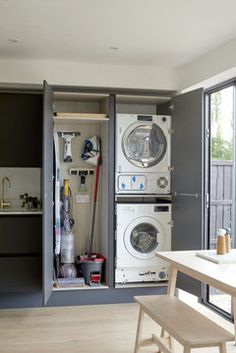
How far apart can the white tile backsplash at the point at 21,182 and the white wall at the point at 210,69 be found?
1.93 metres

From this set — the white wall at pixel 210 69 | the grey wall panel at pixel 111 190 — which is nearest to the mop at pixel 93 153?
the grey wall panel at pixel 111 190

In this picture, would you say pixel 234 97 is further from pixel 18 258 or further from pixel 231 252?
pixel 18 258

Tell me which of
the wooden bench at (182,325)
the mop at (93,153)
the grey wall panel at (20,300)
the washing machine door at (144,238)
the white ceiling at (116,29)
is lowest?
the grey wall panel at (20,300)

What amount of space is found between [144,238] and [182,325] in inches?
92.4

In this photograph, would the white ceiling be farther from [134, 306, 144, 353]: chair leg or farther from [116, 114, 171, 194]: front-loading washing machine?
[134, 306, 144, 353]: chair leg

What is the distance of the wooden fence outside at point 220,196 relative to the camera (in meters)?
4.57

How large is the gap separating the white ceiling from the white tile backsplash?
4.14 ft

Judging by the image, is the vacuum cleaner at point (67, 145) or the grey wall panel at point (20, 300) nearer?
the grey wall panel at point (20, 300)

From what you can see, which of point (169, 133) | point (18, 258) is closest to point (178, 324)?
point (18, 258)

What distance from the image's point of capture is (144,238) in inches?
202

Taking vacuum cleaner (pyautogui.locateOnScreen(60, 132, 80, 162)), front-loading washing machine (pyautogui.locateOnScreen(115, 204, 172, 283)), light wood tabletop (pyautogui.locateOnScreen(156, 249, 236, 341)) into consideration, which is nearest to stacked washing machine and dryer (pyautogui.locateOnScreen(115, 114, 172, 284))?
front-loading washing machine (pyautogui.locateOnScreen(115, 204, 172, 283))

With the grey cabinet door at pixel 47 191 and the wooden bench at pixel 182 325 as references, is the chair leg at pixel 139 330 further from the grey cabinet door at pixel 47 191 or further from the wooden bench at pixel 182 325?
the grey cabinet door at pixel 47 191

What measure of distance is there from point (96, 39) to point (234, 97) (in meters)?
1.38

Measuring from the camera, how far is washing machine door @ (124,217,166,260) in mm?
5031
